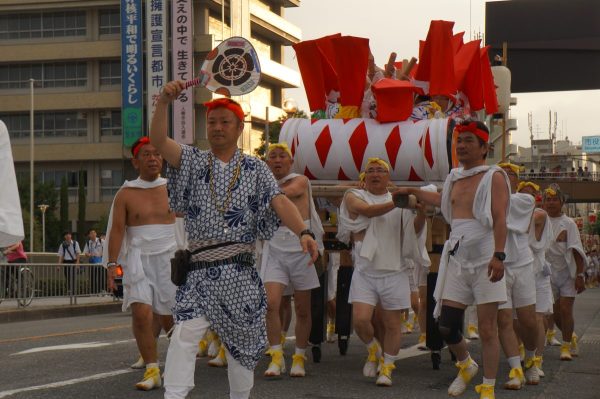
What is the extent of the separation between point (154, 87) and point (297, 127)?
43.1 metres

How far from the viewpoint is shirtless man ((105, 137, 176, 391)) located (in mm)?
8594

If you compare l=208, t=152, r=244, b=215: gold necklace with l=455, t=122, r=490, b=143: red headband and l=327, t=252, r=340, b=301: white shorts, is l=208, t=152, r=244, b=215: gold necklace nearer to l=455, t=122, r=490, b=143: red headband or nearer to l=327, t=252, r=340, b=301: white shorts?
l=455, t=122, r=490, b=143: red headband

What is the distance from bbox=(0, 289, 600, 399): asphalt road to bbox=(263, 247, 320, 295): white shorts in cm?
81

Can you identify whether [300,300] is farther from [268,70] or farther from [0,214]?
[268,70]

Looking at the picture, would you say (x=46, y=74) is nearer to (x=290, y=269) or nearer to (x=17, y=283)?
(x=17, y=283)

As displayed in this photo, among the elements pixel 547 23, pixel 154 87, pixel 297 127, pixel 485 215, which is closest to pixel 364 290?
pixel 485 215

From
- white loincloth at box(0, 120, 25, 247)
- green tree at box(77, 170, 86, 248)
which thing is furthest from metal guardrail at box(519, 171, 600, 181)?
white loincloth at box(0, 120, 25, 247)

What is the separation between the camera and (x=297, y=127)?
11.0 m

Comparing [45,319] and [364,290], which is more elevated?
[364,290]

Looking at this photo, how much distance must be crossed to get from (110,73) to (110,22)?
9.26 ft

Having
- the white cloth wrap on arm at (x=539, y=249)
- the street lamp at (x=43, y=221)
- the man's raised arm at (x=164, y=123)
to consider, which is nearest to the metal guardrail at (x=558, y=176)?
the street lamp at (x=43, y=221)

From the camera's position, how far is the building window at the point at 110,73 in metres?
59.2

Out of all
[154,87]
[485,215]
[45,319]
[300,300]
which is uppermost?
[154,87]

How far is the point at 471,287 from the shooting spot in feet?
26.8
